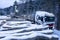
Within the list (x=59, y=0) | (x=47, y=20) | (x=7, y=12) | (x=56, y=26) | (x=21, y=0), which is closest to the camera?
(x=59, y=0)

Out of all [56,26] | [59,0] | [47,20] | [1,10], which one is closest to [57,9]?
[59,0]

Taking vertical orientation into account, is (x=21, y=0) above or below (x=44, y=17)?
above

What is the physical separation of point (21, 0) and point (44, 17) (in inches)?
367

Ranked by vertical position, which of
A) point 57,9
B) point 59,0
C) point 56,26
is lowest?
point 56,26

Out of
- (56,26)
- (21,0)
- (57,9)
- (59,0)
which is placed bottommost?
(56,26)

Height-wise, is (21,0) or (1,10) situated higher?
(21,0)

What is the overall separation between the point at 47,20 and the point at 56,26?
137 cm

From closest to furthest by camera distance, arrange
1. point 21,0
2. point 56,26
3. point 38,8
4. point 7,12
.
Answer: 1. point 56,26
2. point 38,8
3. point 21,0
4. point 7,12

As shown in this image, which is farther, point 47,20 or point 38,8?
point 38,8

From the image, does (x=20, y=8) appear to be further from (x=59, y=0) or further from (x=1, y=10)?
(x=59, y=0)

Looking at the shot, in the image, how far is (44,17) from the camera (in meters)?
8.55

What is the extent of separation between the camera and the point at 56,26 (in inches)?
276

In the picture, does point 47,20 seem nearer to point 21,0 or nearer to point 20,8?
point 21,0

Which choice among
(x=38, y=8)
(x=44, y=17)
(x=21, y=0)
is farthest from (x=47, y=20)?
(x=21, y=0)
